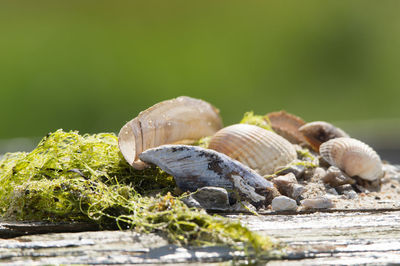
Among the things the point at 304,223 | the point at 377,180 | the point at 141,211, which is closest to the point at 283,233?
the point at 304,223

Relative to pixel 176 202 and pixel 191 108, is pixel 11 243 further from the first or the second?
pixel 191 108

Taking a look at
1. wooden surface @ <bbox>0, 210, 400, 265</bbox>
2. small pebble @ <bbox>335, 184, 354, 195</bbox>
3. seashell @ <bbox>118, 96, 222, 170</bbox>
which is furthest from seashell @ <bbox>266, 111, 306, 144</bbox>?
wooden surface @ <bbox>0, 210, 400, 265</bbox>

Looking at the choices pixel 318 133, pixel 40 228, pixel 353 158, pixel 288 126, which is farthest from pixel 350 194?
pixel 40 228

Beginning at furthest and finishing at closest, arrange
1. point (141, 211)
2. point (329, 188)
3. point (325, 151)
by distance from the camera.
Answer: point (325, 151), point (329, 188), point (141, 211)

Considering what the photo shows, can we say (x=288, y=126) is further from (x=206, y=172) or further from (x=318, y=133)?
(x=206, y=172)

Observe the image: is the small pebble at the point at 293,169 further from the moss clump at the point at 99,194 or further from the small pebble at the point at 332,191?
the moss clump at the point at 99,194

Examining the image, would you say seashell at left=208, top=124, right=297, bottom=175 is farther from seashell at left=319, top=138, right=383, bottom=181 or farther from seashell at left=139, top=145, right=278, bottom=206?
seashell at left=139, top=145, right=278, bottom=206
